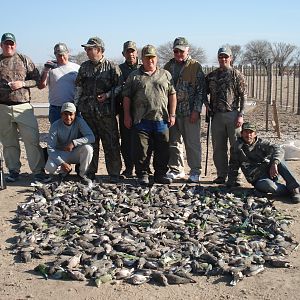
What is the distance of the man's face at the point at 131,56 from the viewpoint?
7.69 meters

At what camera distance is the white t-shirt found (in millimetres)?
7859

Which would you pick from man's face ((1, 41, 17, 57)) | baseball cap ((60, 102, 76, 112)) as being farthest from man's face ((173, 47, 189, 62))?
man's face ((1, 41, 17, 57))

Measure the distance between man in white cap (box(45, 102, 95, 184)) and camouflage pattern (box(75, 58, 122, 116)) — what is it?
0.34 meters

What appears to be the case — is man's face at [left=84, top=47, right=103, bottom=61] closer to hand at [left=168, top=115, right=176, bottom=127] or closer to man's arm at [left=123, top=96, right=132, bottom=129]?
man's arm at [left=123, top=96, right=132, bottom=129]

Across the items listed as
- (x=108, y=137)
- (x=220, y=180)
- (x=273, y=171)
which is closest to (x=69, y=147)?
(x=108, y=137)

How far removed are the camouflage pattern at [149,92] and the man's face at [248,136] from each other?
1.18 m

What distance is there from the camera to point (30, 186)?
26.3 feet

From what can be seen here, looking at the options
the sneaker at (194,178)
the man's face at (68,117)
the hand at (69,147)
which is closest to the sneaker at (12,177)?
the hand at (69,147)

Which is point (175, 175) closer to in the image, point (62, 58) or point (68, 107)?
point (68, 107)

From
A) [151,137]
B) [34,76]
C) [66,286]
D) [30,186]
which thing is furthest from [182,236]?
[34,76]

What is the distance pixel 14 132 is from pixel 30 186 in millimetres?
895

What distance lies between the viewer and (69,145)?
7.87 m

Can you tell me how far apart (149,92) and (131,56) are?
745 millimetres

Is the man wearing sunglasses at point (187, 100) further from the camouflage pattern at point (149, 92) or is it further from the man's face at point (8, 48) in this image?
the man's face at point (8, 48)
